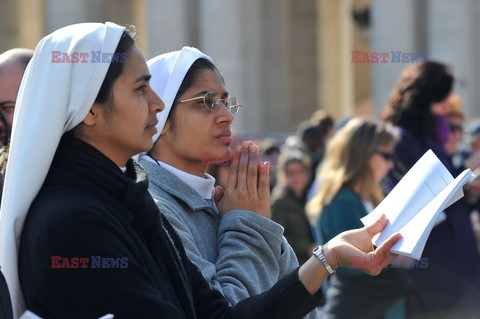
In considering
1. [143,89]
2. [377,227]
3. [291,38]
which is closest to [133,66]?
[143,89]

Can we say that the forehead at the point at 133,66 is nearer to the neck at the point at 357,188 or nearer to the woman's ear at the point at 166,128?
the woman's ear at the point at 166,128

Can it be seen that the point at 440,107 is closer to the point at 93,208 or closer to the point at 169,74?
the point at 169,74

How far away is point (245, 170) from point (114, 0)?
2625 centimetres

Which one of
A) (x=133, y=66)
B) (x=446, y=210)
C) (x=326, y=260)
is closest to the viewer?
(x=133, y=66)

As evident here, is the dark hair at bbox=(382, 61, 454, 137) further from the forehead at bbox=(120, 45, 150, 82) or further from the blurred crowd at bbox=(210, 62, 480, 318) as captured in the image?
the forehead at bbox=(120, 45, 150, 82)

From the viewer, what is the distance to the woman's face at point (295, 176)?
393 inches

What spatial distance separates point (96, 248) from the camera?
2855mm

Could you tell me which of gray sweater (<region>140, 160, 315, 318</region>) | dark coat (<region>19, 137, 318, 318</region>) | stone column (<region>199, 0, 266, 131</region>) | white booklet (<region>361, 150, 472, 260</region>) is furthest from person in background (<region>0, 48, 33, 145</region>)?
stone column (<region>199, 0, 266, 131</region>)

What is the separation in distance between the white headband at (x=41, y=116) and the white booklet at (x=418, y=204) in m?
1.13

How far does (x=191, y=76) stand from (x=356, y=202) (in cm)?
332

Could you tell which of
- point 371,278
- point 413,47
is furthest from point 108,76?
point 413,47

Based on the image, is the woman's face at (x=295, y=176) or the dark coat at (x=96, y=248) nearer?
the dark coat at (x=96, y=248)

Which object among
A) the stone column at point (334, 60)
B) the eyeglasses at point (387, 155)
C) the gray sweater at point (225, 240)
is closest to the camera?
the gray sweater at point (225, 240)

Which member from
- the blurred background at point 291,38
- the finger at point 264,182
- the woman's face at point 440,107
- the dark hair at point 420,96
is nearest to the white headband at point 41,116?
the finger at point 264,182
